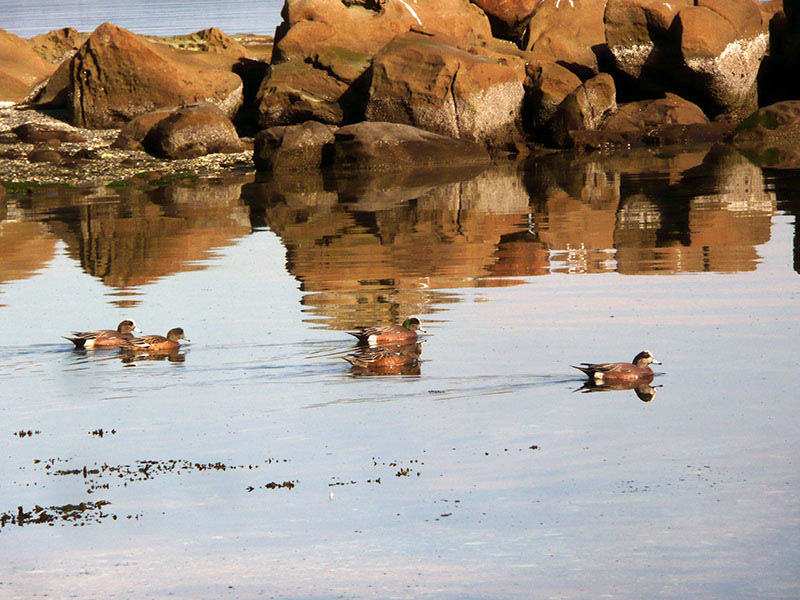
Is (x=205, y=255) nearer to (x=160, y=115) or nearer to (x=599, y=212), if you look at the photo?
(x=599, y=212)

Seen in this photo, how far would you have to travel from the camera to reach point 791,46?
45.2m

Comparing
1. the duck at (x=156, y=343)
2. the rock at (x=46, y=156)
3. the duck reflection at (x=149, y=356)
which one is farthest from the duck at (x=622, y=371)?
the rock at (x=46, y=156)

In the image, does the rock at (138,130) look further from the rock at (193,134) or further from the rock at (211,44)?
the rock at (211,44)

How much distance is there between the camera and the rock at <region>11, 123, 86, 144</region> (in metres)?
41.2

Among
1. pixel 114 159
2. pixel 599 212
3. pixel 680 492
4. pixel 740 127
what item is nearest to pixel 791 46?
pixel 740 127

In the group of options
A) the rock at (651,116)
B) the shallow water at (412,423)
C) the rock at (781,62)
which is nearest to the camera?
the shallow water at (412,423)

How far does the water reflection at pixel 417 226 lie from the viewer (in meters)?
20.7

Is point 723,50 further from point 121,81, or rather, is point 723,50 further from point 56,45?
point 56,45

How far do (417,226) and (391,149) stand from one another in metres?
12.0

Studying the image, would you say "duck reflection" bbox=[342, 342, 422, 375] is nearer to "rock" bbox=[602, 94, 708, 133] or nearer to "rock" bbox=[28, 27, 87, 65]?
"rock" bbox=[602, 94, 708, 133]

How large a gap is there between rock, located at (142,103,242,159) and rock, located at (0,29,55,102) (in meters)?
8.86

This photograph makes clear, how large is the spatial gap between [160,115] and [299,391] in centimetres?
2905

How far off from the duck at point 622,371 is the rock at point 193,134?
28144 millimetres

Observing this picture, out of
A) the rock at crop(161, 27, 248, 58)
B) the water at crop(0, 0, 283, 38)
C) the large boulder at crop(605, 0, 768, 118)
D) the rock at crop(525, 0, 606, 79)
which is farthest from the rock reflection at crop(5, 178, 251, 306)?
the water at crop(0, 0, 283, 38)
